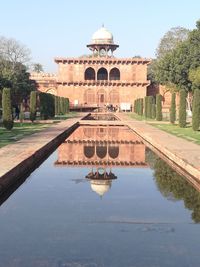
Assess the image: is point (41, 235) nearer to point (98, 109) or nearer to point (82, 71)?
point (98, 109)

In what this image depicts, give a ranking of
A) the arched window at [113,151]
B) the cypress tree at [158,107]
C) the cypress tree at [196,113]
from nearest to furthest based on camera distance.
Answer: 1. the arched window at [113,151]
2. the cypress tree at [196,113]
3. the cypress tree at [158,107]

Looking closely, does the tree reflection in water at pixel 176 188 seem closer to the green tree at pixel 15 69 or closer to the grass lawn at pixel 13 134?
the grass lawn at pixel 13 134

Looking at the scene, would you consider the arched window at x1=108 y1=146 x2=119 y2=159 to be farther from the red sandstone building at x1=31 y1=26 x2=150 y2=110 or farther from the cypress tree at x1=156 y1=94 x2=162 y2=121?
the red sandstone building at x1=31 y1=26 x2=150 y2=110

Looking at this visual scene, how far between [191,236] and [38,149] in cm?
654

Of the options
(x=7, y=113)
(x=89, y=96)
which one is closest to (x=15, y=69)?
(x=89, y=96)

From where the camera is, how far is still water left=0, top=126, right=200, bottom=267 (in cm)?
427

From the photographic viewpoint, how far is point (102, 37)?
56969 mm

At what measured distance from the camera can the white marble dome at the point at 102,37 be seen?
5687 centimetres

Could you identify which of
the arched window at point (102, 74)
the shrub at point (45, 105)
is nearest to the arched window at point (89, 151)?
the shrub at point (45, 105)

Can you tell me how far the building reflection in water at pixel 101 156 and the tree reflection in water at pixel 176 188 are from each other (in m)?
0.80

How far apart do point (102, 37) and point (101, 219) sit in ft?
173

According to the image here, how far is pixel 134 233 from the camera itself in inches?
198

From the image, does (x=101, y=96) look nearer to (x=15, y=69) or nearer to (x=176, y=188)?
(x=15, y=69)

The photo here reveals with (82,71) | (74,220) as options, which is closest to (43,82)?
(82,71)
